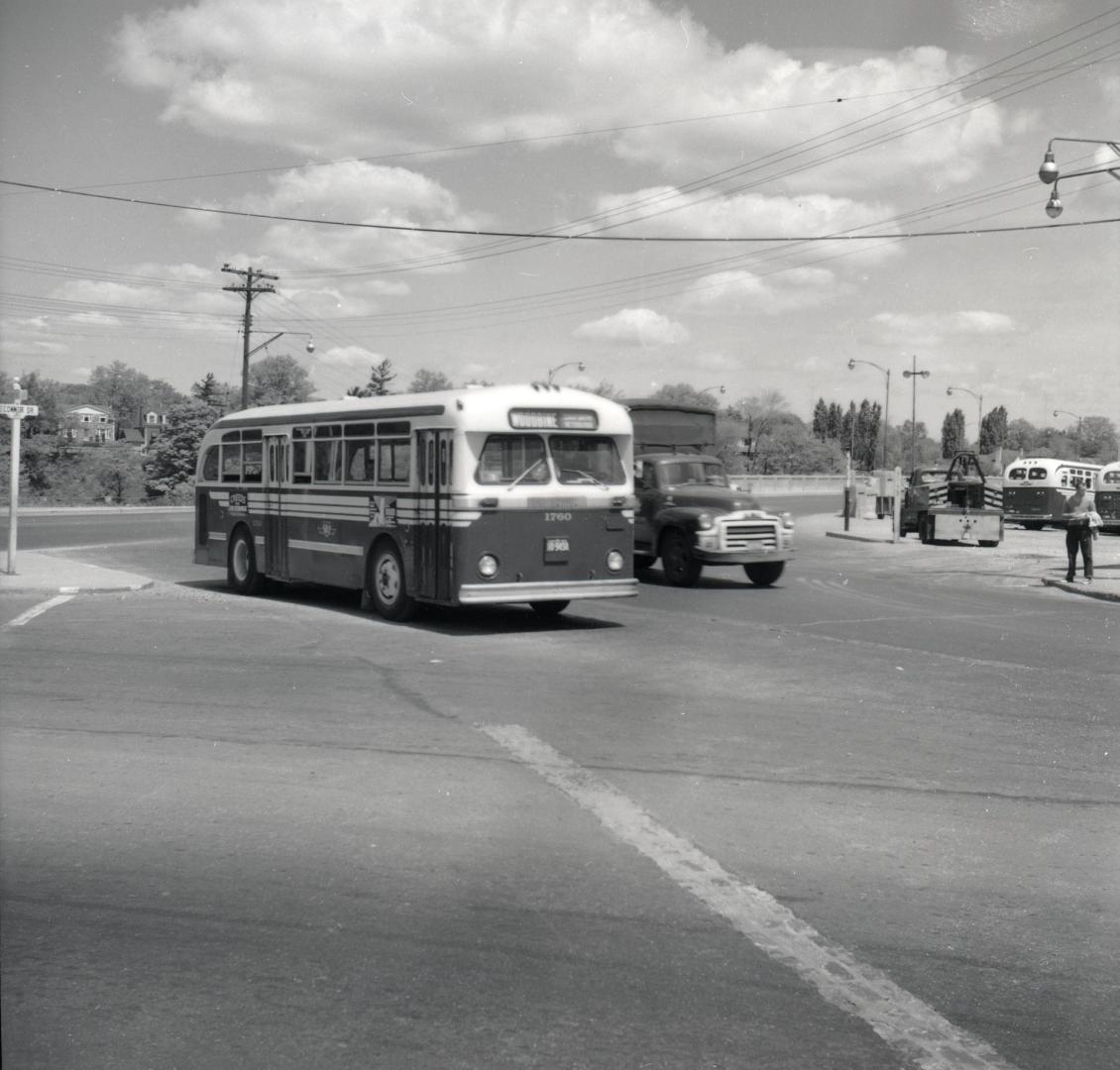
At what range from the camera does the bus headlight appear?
46.5ft

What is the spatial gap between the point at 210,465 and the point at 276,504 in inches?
104

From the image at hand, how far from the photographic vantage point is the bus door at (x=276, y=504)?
702 inches

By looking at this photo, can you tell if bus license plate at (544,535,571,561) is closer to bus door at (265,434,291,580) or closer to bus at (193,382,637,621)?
bus at (193,382,637,621)

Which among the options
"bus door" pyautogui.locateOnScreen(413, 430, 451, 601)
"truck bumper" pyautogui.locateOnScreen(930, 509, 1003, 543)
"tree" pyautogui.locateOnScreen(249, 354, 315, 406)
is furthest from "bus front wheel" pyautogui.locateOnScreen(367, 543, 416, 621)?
"tree" pyautogui.locateOnScreen(249, 354, 315, 406)

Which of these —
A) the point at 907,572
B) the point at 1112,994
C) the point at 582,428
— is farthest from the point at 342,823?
the point at 907,572

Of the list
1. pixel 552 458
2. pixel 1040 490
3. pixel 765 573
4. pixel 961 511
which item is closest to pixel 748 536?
pixel 765 573

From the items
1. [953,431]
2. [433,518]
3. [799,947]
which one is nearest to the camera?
[799,947]

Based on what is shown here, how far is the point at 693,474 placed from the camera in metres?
21.6

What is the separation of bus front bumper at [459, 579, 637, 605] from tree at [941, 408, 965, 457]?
151804 mm

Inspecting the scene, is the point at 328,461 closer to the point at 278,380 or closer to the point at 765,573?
the point at 765,573

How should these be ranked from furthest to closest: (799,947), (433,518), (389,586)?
(389,586) < (433,518) < (799,947)

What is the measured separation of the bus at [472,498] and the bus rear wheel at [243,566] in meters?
1.84

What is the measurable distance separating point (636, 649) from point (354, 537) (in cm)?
474

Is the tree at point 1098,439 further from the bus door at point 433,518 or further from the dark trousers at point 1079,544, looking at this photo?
the bus door at point 433,518
